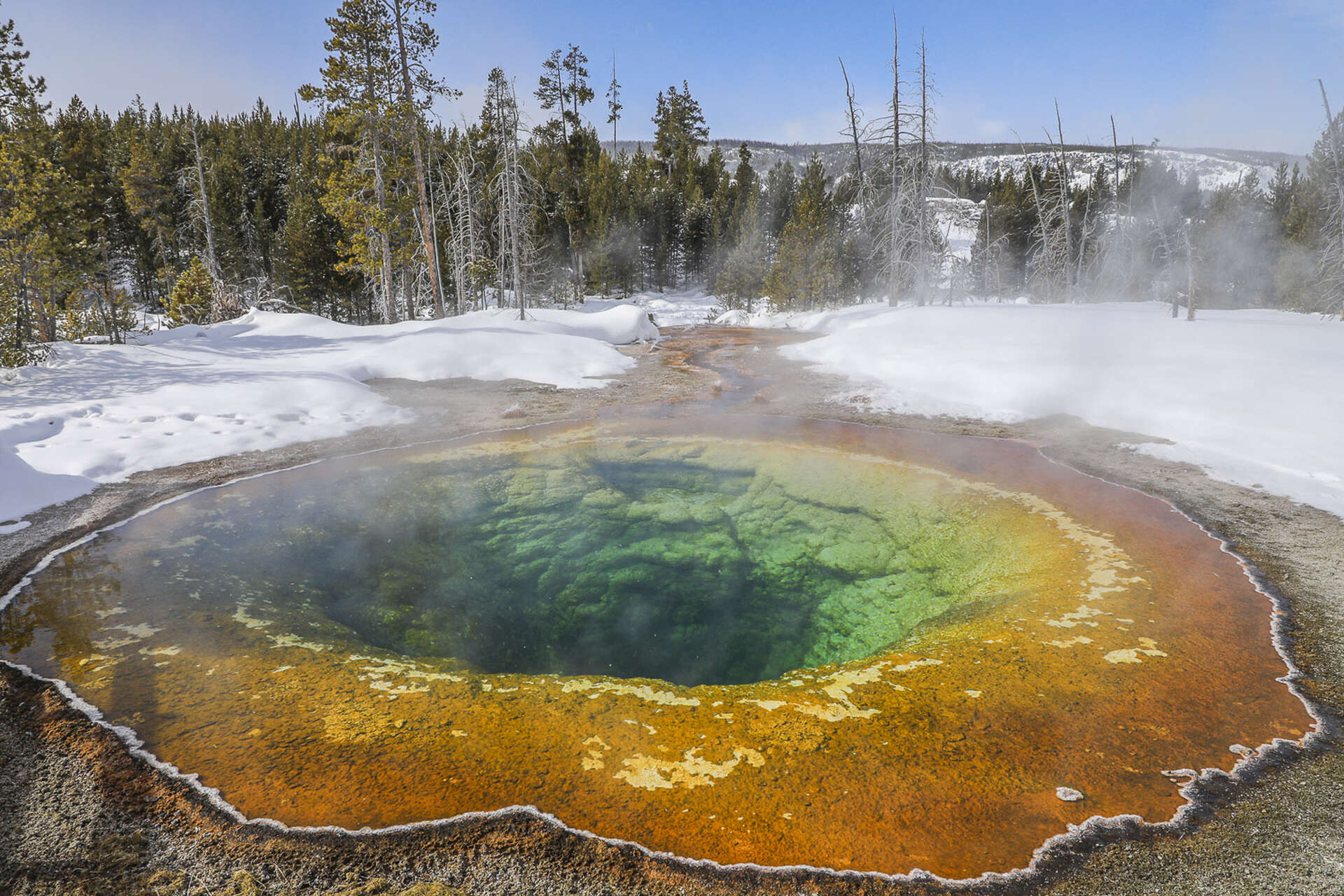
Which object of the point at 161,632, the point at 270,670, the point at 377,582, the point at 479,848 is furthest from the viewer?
the point at 377,582

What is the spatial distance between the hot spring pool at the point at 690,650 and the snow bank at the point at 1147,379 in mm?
2533

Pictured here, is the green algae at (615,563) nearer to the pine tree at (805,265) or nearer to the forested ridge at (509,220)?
the forested ridge at (509,220)

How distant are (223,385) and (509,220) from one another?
52.0 ft

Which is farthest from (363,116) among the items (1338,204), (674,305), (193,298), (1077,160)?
(1077,160)

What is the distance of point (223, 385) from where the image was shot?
985 cm

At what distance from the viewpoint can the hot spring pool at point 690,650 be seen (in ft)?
9.13

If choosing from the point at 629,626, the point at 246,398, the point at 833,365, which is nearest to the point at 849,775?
the point at 629,626

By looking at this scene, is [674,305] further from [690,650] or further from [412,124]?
[690,650]

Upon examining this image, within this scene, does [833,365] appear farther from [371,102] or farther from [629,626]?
[371,102]

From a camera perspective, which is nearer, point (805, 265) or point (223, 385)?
point (223, 385)

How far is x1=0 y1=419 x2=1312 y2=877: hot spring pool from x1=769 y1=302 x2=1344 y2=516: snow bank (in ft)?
8.31

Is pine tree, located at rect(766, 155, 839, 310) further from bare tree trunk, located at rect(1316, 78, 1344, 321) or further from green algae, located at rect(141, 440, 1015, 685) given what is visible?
green algae, located at rect(141, 440, 1015, 685)

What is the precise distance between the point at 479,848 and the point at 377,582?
144 inches

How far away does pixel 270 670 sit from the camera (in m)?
3.73
